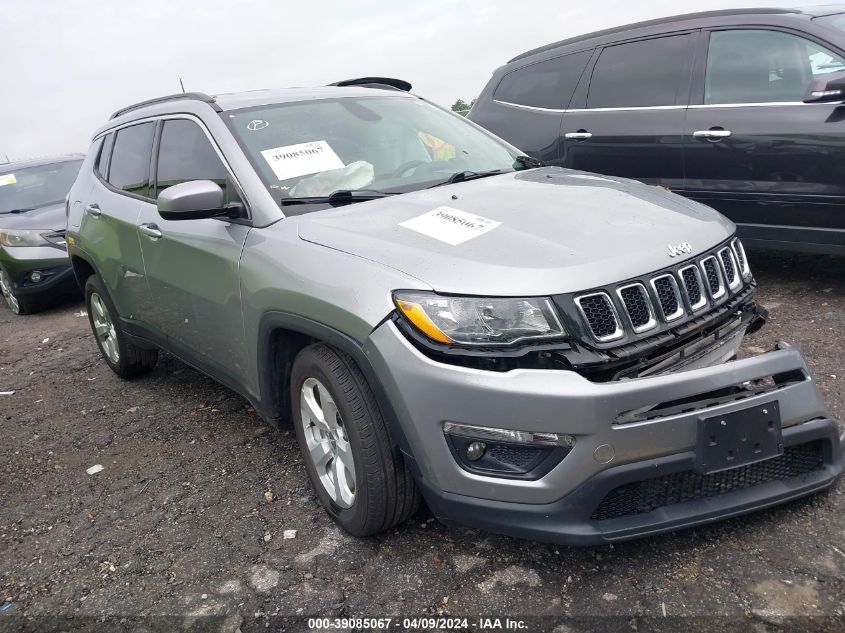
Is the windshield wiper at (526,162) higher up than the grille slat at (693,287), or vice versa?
the windshield wiper at (526,162)

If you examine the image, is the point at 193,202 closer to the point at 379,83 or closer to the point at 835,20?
the point at 379,83

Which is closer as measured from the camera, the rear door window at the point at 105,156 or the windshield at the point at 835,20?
the windshield at the point at 835,20

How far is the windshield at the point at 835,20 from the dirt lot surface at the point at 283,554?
183 centimetres

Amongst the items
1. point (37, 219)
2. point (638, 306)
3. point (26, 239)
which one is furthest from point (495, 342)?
point (37, 219)

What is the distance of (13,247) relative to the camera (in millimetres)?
7551

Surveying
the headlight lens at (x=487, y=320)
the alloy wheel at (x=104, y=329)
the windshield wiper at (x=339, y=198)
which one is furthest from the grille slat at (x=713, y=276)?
the alloy wheel at (x=104, y=329)

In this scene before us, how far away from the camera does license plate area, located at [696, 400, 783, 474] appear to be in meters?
2.13

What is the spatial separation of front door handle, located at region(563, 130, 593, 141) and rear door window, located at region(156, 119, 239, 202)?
9.71ft

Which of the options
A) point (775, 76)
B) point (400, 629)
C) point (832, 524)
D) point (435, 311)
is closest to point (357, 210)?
point (435, 311)

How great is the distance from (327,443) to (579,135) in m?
3.56

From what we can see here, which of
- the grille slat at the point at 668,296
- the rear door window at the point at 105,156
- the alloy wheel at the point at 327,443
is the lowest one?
the alloy wheel at the point at 327,443

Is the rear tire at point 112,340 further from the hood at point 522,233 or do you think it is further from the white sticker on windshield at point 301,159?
the hood at point 522,233

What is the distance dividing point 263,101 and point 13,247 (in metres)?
5.34

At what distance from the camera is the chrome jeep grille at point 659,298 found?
2160mm
